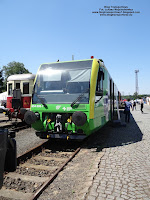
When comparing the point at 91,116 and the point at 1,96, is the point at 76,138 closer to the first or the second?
the point at 91,116

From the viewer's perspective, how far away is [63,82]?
6293 millimetres

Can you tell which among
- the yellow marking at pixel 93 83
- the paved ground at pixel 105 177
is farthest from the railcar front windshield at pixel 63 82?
the paved ground at pixel 105 177

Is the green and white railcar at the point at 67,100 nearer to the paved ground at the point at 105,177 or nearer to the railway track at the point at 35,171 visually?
the railway track at the point at 35,171

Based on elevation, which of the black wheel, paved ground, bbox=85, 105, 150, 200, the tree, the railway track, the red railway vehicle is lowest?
the railway track

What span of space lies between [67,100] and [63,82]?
746 millimetres

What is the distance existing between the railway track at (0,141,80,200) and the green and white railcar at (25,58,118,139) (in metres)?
0.58

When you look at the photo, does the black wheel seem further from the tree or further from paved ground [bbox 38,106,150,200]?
the tree

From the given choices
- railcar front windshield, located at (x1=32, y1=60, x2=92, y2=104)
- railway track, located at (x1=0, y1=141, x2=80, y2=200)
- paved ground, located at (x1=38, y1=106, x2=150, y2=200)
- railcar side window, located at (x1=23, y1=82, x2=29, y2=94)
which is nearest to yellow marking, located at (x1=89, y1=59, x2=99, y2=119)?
railcar front windshield, located at (x1=32, y1=60, x2=92, y2=104)

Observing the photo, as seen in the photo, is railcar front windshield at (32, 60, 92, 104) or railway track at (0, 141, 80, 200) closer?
railway track at (0, 141, 80, 200)

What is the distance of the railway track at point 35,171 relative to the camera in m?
3.29

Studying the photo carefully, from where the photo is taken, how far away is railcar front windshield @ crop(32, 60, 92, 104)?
235 inches

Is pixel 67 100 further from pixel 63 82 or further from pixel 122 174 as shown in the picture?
pixel 122 174

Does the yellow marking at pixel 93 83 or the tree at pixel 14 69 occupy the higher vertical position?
the tree at pixel 14 69

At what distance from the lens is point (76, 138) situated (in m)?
5.66
